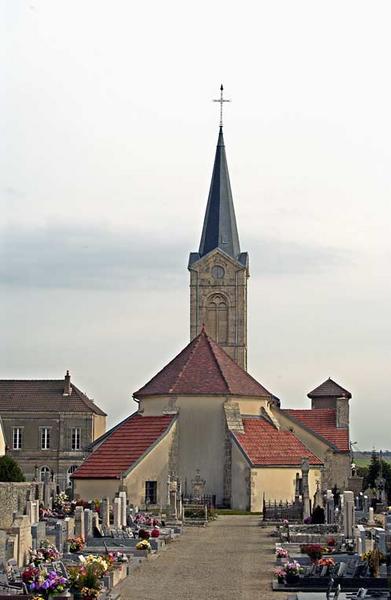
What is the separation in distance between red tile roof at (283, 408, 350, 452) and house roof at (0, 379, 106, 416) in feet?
59.4

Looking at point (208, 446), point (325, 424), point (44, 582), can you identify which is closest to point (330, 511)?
point (208, 446)

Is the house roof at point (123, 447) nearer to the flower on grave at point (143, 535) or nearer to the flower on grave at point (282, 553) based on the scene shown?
the flower on grave at point (143, 535)

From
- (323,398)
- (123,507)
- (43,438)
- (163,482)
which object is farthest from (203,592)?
(43,438)

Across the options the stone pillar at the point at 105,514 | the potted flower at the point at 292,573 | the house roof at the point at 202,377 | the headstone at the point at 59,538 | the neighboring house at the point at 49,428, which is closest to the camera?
the potted flower at the point at 292,573

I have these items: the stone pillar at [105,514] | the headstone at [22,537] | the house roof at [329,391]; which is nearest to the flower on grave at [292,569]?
the headstone at [22,537]

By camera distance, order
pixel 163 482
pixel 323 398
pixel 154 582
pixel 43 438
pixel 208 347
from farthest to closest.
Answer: pixel 43 438
pixel 323 398
pixel 208 347
pixel 163 482
pixel 154 582

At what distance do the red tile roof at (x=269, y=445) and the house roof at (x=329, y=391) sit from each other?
67.6 ft

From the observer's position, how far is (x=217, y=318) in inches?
3546

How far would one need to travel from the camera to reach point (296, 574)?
25.1 m

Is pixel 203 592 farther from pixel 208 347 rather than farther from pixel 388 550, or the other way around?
pixel 208 347

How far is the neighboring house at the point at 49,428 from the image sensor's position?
88.1 m

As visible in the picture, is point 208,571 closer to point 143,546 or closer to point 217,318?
point 143,546

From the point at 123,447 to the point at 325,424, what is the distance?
2070 centimetres

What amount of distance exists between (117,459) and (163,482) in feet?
7.59
